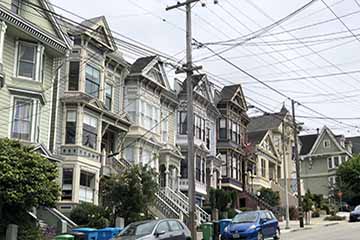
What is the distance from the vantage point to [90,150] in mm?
31406

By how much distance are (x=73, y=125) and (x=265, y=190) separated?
97.4 ft

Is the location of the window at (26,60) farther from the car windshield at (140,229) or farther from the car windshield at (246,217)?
the car windshield at (140,229)

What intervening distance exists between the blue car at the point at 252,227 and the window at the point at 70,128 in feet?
36.0

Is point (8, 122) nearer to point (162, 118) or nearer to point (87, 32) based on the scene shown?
point (87, 32)

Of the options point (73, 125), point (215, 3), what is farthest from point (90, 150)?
point (215, 3)

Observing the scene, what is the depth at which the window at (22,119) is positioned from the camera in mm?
26719

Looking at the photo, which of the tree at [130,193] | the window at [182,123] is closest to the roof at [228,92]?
the window at [182,123]

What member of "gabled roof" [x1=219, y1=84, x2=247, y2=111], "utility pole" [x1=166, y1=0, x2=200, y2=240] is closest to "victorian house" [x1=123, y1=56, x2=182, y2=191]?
"utility pole" [x1=166, y1=0, x2=200, y2=240]

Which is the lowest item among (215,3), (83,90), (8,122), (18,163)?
(18,163)

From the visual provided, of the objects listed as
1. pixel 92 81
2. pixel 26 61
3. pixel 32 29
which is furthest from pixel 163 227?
pixel 92 81

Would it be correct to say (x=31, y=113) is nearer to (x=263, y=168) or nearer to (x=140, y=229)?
(x=140, y=229)

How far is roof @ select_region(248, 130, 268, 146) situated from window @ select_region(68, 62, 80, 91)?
34.4m

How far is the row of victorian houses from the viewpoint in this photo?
27125 mm

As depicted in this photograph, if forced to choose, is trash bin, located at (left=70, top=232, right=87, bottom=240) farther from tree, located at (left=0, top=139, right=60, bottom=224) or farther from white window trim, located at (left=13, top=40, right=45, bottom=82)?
white window trim, located at (left=13, top=40, right=45, bottom=82)
